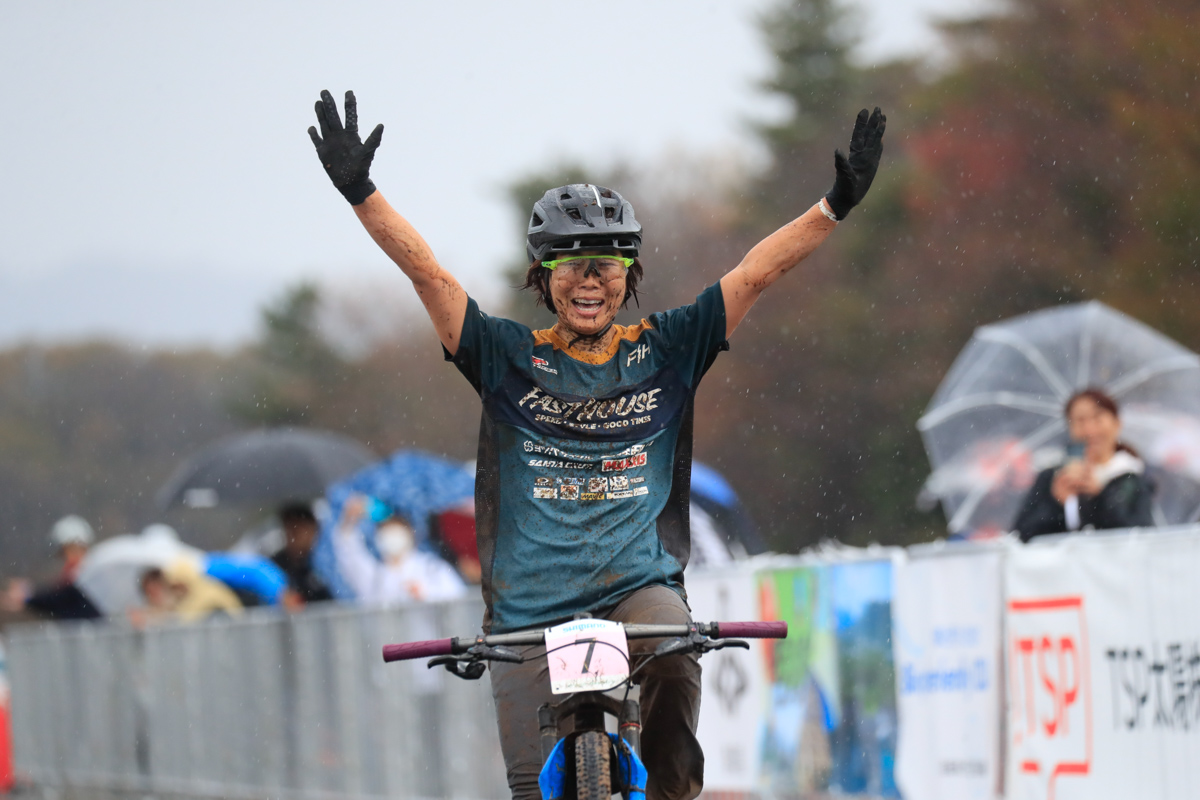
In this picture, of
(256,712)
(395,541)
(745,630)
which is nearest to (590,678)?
(745,630)

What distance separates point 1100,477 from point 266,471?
1067cm

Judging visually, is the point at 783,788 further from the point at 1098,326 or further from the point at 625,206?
the point at 625,206

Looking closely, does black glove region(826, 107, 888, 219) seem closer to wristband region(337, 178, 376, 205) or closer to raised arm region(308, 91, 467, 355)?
raised arm region(308, 91, 467, 355)

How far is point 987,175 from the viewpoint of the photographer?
35.5 m

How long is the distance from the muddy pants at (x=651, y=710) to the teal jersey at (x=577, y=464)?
6.7 inches

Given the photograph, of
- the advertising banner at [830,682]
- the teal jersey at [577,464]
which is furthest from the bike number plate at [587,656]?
the advertising banner at [830,682]

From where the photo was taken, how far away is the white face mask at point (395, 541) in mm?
13609

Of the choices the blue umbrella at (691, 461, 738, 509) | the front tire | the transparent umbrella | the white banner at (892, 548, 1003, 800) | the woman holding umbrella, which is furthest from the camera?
the blue umbrella at (691, 461, 738, 509)

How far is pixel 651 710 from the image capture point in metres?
5.14

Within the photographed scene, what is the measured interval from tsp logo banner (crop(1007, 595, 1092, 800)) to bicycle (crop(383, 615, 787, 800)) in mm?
3562

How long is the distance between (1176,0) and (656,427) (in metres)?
26.2

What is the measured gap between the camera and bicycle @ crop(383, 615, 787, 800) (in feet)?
15.2

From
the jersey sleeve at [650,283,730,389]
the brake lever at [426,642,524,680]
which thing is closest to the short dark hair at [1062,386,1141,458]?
the jersey sleeve at [650,283,730,389]

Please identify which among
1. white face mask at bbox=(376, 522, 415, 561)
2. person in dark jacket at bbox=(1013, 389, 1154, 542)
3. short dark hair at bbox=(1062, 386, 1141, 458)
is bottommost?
white face mask at bbox=(376, 522, 415, 561)
